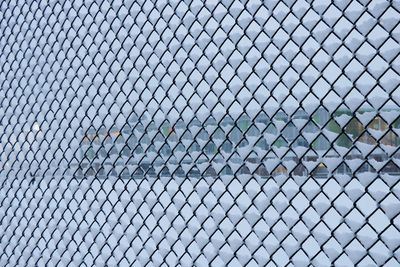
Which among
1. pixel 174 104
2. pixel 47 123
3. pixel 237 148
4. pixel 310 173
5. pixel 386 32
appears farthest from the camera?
pixel 47 123

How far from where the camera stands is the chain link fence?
109cm

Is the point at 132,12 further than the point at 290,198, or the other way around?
the point at 132,12

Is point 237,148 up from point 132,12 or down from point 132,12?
down

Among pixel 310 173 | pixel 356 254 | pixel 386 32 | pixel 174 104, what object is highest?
pixel 386 32

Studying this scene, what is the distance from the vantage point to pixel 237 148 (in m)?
1.28

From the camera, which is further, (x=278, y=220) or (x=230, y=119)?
(x=230, y=119)

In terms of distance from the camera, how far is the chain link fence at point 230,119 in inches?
42.7

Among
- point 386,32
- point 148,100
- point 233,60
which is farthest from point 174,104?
point 386,32

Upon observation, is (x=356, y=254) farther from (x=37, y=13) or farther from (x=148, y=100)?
(x=37, y=13)

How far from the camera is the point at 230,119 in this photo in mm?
1304

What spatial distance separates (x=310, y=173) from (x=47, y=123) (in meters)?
1.02

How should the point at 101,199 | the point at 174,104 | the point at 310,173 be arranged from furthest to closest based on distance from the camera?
the point at 101,199 → the point at 174,104 → the point at 310,173

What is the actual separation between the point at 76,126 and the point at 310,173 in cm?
86

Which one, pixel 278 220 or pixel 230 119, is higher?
pixel 230 119
